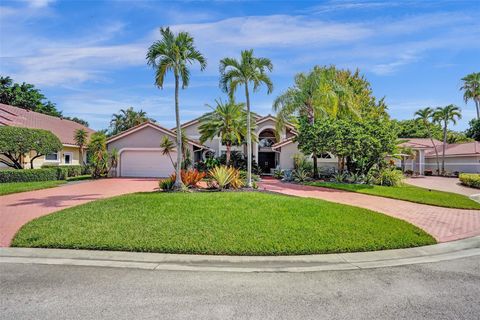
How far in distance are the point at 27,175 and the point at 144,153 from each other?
8753 millimetres

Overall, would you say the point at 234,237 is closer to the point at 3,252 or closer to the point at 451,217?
the point at 3,252

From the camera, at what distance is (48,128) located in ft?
91.4

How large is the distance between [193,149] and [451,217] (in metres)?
20.1

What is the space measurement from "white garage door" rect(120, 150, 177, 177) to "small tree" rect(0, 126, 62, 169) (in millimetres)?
5364

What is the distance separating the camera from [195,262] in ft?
19.7

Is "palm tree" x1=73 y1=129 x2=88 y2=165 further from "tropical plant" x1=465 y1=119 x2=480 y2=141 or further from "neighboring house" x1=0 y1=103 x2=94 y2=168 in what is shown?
"tropical plant" x1=465 y1=119 x2=480 y2=141

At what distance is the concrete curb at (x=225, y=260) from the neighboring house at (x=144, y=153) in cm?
1878

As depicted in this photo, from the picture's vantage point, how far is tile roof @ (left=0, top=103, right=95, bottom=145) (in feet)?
80.7

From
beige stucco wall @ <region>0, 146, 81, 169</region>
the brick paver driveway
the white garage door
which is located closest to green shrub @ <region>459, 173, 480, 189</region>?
the white garage door

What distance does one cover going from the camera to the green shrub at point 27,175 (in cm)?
1820

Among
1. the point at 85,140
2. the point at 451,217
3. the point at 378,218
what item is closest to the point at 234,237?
the point at 378,218

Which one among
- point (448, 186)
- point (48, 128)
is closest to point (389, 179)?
point (448, 186)

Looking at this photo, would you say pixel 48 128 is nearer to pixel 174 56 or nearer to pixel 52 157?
pixel 52 157

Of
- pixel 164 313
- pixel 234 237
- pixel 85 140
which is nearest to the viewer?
pixel 164 313
